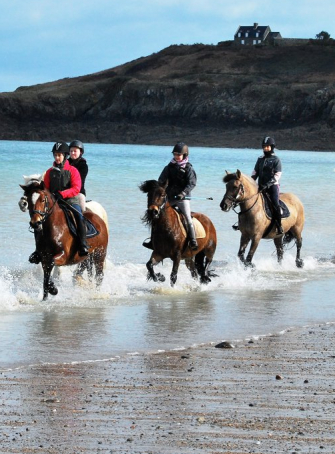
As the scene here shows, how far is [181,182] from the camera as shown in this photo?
13.6 meters

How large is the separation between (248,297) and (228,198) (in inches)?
76.4

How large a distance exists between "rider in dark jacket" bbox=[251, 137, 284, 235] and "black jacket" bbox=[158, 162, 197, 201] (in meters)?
2.68

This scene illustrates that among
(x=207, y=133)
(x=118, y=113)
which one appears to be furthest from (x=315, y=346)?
(x=118, y=113)

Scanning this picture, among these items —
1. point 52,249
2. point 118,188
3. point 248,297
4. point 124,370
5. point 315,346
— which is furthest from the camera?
point 118,188

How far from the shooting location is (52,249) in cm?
1189

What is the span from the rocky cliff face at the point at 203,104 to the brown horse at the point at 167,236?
99.6m

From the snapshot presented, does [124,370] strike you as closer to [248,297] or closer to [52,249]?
[52,249]

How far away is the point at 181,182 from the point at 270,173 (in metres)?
2.96

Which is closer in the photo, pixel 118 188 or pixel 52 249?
pixel 52 249

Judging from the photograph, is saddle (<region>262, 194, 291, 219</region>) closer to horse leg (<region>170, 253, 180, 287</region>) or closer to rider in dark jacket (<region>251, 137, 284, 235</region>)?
rider in dark jacket (<region>251, 137, 284, 235</region>)

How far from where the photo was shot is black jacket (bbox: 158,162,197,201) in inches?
531

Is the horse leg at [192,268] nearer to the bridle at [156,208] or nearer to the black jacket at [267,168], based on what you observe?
the bridle at [156,208]

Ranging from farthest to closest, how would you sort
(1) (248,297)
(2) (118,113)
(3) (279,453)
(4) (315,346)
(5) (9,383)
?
(2) (118,113) < (1) (248,297) < (4) (315,346) < (5) (9,383) < (3) (279,453)

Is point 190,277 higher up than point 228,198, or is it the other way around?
point 228,198
